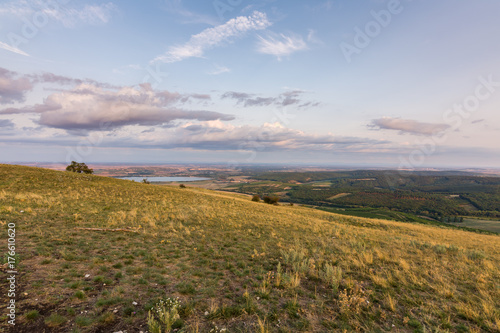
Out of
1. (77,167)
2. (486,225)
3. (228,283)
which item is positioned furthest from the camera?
(486,225)

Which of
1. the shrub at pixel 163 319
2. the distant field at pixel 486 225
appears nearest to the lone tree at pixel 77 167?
the shrub at pixel 163 319

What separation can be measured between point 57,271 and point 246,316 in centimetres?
687

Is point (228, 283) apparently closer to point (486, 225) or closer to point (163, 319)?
point (163, 319)

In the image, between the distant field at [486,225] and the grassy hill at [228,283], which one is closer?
the grassy hill at [228,283]

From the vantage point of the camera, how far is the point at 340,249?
484 inches

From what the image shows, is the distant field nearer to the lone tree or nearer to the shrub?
the shrub

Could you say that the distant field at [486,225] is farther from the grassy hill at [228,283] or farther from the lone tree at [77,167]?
the lone tree at [77,167]

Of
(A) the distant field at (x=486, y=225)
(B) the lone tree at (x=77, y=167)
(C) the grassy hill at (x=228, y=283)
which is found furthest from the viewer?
(A) the distant field at (x=486, y=225)

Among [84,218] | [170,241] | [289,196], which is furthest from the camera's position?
[289,196]

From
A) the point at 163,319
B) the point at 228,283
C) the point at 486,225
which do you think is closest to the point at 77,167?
the point at 228,283

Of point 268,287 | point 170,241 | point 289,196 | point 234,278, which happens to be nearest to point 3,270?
point 170,241

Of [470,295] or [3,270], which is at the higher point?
[3,270]

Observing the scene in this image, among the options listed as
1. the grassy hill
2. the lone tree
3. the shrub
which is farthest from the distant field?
the lone tree

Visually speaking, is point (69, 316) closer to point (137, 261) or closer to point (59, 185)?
point (137, 261)
